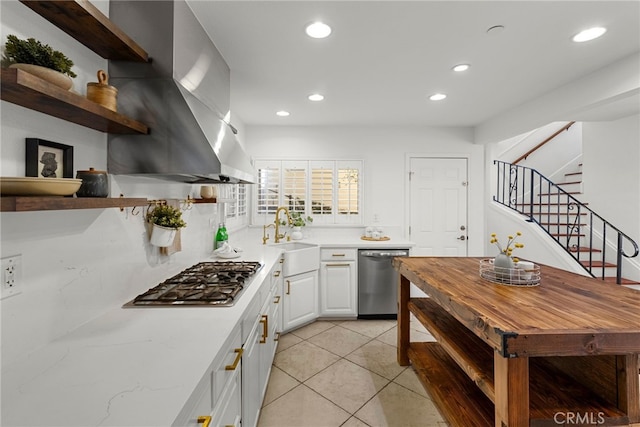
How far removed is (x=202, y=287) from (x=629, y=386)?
204 centimetres

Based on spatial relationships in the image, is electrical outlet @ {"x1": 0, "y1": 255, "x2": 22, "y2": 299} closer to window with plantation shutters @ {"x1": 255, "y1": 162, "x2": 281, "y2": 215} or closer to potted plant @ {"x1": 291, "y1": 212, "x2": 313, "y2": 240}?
potted plant @ {"x1": 291, "y1": 212, "x2": 313, "y2": 240}

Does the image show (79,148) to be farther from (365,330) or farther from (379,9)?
(365,330)

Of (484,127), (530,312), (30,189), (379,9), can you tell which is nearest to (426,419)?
(530,312)

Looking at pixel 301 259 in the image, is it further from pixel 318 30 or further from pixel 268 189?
pixel 318 30

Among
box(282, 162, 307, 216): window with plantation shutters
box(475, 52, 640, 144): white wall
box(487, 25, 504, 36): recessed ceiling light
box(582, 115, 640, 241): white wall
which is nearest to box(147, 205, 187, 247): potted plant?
box(487, 25, 504, 36): recessed ceiling light

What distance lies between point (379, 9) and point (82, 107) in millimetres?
1553

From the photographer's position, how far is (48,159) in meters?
1.07

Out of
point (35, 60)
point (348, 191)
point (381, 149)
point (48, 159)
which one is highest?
point (381, 149)

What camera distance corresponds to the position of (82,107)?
1.01m

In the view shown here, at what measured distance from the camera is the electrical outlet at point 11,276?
0.91 metres

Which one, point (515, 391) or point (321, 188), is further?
point (321, 188)

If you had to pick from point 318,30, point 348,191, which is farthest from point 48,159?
point 348,191

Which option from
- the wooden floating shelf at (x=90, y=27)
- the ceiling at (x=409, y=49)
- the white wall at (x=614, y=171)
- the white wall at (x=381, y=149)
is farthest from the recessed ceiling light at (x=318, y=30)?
the white wall at (x=614, y=171)

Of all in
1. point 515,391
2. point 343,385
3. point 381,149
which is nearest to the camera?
point 515,391
